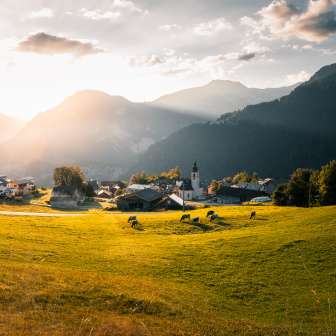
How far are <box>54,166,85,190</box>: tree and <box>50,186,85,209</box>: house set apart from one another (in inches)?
226

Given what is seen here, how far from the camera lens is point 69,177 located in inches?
5615

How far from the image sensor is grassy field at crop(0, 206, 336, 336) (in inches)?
616

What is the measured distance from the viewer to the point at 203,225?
51.5 m

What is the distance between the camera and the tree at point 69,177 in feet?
465

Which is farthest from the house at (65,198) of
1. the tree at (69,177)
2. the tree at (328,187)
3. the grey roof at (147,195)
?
the tree at (328,187)

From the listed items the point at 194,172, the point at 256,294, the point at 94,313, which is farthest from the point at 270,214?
the point at 194,172

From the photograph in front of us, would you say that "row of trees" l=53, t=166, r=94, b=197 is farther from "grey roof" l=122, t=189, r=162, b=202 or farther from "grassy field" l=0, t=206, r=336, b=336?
"grassy field" l=0, t=206, r=336, b=336

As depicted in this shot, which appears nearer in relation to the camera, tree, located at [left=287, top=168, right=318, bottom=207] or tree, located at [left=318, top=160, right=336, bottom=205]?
tree, located at [left=318, top=160, right=336, bottom=205]

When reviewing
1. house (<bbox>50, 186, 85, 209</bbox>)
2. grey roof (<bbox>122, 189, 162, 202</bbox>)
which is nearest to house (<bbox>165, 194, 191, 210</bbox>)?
grey roof (<bbox>122, 189, 162, 202</bbox>)

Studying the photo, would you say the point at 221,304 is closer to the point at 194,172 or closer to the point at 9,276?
the point at 9,276

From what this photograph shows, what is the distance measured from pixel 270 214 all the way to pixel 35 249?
38148 millimetres

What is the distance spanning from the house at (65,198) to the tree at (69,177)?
18.8 feet

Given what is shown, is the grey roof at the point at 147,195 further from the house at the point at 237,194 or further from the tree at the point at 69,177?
the house at the point at 237,194

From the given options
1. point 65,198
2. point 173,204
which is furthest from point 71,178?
point 173,204
